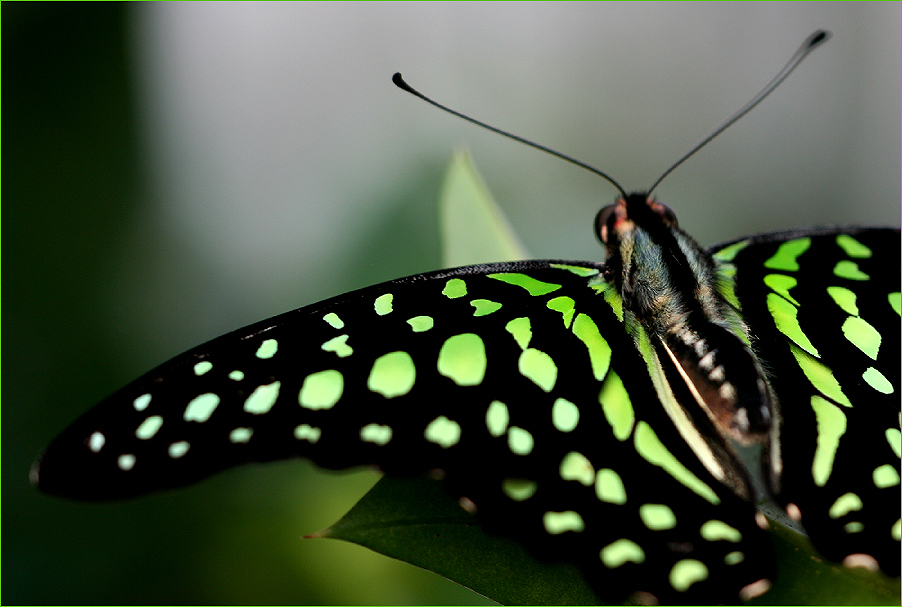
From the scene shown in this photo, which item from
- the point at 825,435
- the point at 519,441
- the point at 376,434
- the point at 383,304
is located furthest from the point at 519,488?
the point at 825,435

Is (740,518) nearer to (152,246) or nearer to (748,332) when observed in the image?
(748,332)

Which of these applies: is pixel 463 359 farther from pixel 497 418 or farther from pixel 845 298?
pixel 845 298

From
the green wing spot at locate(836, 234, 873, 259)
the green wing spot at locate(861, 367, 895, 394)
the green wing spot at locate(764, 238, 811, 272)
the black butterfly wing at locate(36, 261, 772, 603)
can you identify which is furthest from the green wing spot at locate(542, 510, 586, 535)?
the green wing spot at locate(836, 234, 873, 259)

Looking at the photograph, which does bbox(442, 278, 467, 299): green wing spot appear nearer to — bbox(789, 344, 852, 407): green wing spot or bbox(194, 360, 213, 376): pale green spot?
bbox(194, 360, 213, 376): pale green spot

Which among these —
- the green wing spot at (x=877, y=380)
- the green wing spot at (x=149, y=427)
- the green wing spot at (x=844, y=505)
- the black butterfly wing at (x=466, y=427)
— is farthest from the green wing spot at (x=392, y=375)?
the green wing spot at (x=877, y=380)

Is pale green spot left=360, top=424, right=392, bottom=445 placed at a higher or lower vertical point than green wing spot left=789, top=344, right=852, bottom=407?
higher

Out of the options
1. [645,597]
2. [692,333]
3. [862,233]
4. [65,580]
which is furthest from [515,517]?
[65,580]
